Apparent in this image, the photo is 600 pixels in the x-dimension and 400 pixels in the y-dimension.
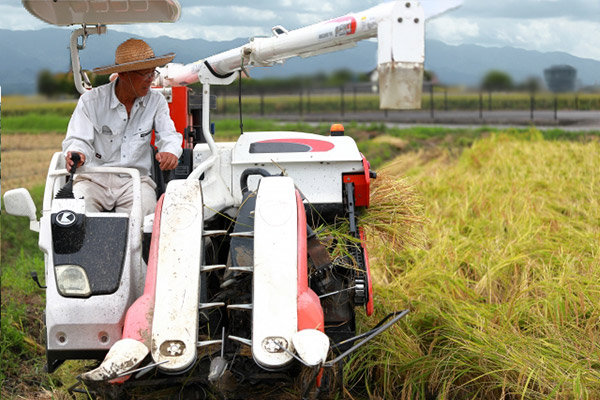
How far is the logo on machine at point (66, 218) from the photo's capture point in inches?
145

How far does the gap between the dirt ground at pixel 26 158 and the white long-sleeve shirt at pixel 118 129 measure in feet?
29.6

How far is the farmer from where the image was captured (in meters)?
4.50

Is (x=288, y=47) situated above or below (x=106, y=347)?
above

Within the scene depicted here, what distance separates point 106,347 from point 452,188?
23.5 feet

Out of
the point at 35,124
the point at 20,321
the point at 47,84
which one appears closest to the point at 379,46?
the point at 20,321

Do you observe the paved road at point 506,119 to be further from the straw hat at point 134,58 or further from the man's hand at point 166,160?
the man's hand at point 166,160

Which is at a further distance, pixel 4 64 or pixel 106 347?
pixel 4 64

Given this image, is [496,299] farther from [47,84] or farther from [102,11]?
[47,84]

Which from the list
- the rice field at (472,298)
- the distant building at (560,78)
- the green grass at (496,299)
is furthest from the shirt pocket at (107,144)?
the distant building at (560,78)

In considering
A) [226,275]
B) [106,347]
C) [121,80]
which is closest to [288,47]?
[121,80]

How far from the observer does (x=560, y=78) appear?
16156 mm

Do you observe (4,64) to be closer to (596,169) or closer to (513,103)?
(596,169)

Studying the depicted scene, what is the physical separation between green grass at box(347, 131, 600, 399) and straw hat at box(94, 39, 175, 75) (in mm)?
1956

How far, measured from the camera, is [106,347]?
366 cm
